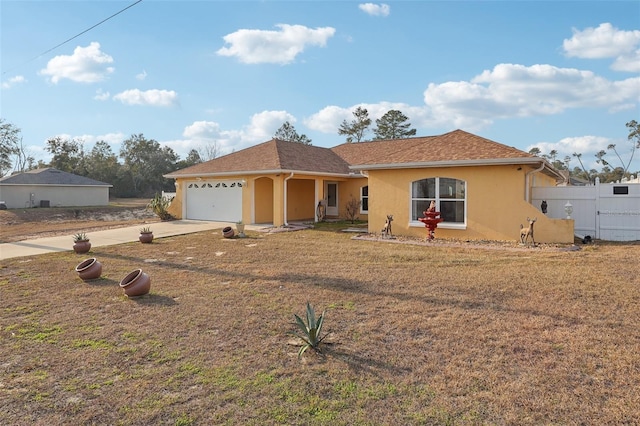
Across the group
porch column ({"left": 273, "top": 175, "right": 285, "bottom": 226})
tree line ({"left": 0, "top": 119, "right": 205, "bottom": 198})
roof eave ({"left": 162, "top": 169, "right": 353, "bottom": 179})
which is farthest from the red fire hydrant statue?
tree line ({"left": 0, "top": 119, "right": 205, "bottom": 198})

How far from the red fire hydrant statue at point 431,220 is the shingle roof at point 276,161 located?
21.4 feet

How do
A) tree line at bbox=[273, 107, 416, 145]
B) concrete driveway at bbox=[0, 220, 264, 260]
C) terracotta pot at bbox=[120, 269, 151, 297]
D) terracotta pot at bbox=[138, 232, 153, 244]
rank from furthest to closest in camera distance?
tree line at bbox=[273, 107, 416, 145] < terracotta pot at bbox=[138, 232, 153, 244] < concrete driveway at bbox=[0, 220, 264, 260] < terracotta pot at bbox=[120, 269, 151, 297]

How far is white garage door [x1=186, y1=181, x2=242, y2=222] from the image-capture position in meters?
19.4

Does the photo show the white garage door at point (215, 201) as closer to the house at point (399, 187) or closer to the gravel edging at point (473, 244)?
the house at point (399, 187)

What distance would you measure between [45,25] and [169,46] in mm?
3875

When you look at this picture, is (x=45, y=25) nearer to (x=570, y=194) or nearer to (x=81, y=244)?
(x=81, y=244)

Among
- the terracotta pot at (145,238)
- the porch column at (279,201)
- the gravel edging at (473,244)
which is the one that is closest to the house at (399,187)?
the porch column at (279,201)

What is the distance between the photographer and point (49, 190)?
36.4m

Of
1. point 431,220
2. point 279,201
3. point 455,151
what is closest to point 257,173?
point 279,201

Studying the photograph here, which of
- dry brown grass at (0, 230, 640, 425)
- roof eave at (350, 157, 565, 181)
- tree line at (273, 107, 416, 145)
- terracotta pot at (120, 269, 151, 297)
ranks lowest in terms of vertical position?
dry brown grass at (0, 230, 640, 425)

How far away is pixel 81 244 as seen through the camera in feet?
36.5

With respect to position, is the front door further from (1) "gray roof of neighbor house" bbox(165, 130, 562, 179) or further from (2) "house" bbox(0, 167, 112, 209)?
(2) "house" bbox(0, 167, 112, 209)

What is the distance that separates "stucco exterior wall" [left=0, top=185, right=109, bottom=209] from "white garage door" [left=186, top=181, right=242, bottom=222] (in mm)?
23387

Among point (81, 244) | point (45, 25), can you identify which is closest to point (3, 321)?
point (81, 244)
